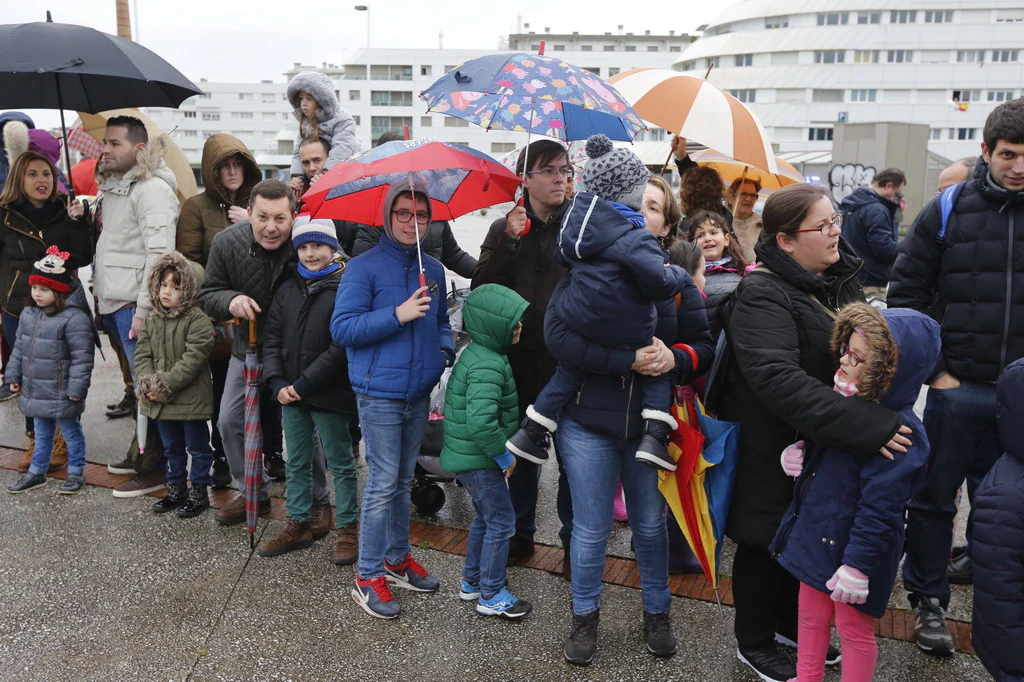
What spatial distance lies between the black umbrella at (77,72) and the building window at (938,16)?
275 ft

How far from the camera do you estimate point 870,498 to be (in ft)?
8.69

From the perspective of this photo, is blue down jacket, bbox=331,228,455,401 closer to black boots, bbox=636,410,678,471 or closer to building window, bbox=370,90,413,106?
black boots, bbox=636,410,678,471

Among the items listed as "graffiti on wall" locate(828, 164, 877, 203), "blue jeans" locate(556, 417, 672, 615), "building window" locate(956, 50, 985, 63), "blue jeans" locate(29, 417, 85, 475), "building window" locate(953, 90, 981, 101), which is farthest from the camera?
"building window" locate(956, 50, 985, 63)

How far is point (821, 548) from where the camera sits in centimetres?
279

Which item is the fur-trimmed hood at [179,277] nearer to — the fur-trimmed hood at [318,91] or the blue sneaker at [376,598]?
the fur-trimmed hood at [318,91]

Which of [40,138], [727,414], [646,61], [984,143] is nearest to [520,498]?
[727,414]

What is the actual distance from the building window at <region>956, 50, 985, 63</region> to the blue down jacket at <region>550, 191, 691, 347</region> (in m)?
84.2

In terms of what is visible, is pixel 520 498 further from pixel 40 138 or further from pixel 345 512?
pixel 40 138

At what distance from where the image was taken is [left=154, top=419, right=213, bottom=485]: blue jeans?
4.83 meters

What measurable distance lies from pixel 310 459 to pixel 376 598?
100 cm

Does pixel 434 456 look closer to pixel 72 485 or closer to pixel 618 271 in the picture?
pixel 618 271

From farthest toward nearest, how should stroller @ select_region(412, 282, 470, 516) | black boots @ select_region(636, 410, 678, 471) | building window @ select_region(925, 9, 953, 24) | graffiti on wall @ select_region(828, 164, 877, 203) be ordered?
building window @ select_region(925, 9, 953, 24)
graffiti on wall @ select_region(828, 164, 877, 203)
stroller @ select_region(412, 282, 470, 516)
black boots @ select_region(636, 410, 678, 471)

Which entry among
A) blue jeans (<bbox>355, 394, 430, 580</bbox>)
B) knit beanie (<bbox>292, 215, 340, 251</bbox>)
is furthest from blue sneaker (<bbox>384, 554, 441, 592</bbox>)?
knit beanie (<bbox>292, 215, 340, 251</bbox>)

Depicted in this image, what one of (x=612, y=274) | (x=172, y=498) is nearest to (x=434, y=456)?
(x=172, y=498)
